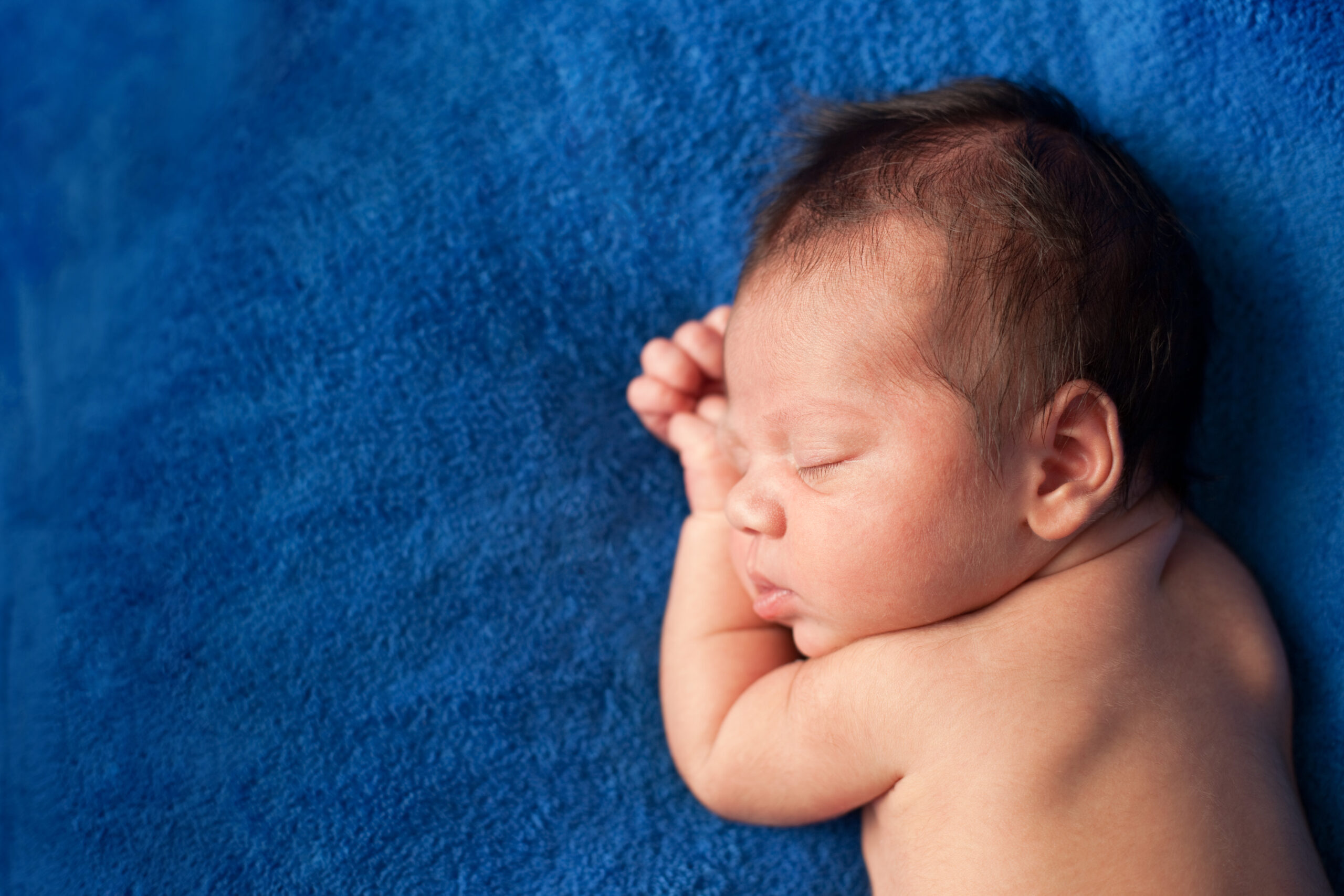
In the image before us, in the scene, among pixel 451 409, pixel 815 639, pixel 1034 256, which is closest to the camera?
pixel 1034 256

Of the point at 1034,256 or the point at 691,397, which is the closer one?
the point at 1034,256

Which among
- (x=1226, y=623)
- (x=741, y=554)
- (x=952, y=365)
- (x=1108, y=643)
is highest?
Result: (x=952, y=365)

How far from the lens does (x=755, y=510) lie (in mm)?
953

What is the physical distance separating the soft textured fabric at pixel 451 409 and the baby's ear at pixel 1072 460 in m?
0.32

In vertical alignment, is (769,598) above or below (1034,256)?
below

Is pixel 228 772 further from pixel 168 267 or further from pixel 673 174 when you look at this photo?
pixel 673 174

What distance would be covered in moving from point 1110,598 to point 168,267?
1.11 metres

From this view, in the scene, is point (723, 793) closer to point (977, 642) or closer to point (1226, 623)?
point (977, 642)

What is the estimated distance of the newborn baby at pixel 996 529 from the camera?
868mm

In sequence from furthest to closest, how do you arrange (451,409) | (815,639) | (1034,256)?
(451,409) < (815,639) < (1034,256)

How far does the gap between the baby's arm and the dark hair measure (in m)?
0.21

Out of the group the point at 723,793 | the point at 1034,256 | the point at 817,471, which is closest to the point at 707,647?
the point at 723,793

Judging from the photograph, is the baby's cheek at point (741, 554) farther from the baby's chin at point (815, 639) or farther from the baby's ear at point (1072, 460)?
the baby's ear at point (1072, 460)

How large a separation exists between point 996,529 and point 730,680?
0.33m
